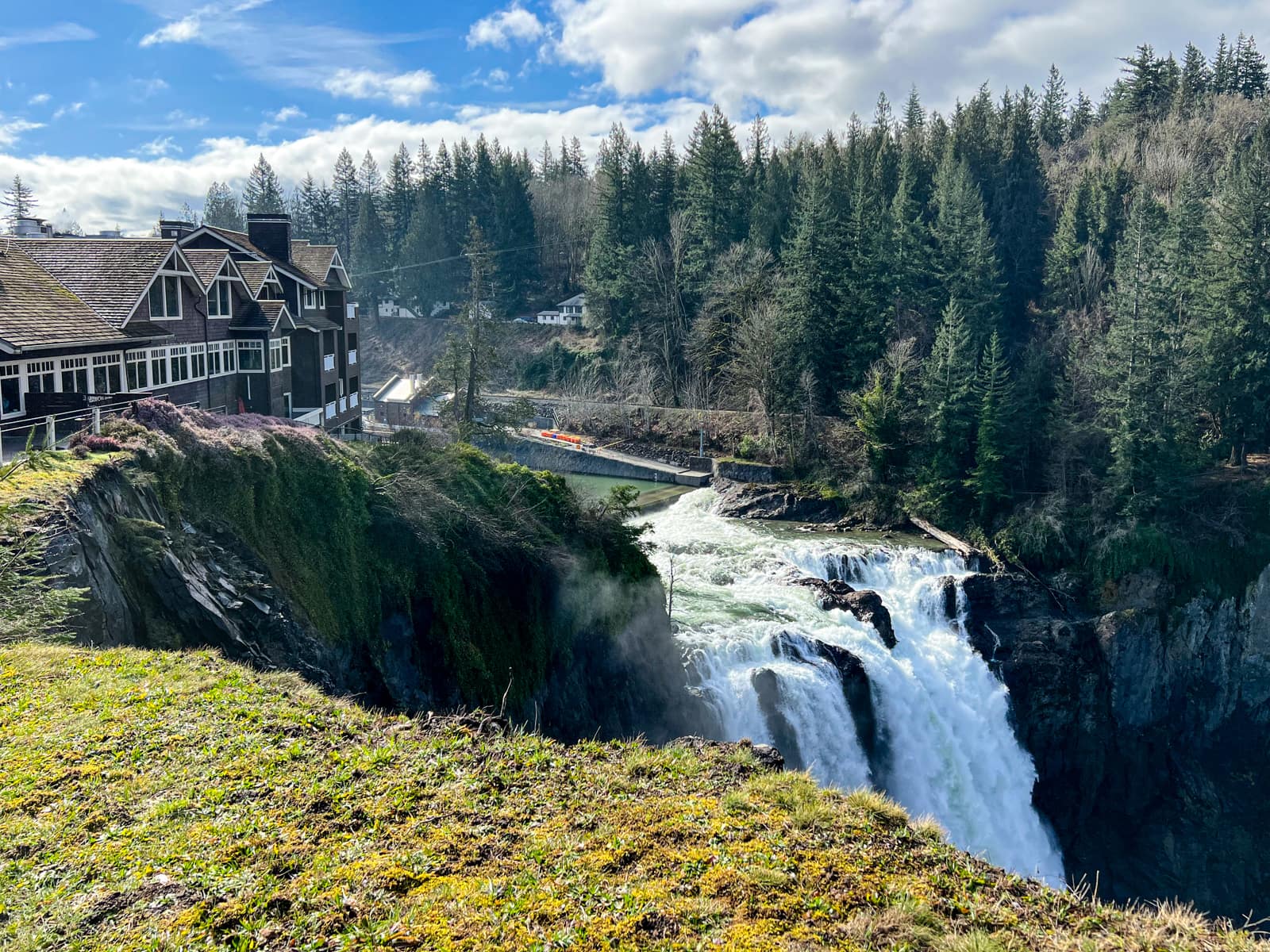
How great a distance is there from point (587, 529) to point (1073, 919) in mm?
16762

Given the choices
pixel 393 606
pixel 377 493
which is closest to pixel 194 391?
pixel 377 493

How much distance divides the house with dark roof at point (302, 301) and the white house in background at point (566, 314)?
3584cm

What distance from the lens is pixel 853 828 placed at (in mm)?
8305

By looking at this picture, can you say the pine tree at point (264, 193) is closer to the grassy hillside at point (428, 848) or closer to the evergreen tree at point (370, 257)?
the evergreen tree at point (370, 257)

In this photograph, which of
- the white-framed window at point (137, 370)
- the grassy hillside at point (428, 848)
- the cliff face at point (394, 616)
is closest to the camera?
the grassy hillside at point (428, 848)

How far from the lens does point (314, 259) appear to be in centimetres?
3625

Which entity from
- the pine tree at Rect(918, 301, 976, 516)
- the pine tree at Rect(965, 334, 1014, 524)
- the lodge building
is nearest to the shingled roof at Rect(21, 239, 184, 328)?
the lodge building

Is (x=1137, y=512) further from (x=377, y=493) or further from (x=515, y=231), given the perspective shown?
(x=515, y=231)

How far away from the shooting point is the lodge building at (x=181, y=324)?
18.8m

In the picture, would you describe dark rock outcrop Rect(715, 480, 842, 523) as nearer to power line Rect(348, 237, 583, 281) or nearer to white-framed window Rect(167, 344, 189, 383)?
white-framed window Rect(167, 344, 189, 383)

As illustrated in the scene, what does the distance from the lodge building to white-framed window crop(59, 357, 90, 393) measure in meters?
0.04

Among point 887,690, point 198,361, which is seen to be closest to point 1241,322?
point 887,690

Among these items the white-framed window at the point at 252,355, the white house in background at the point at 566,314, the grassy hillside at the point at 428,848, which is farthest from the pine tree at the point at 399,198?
the grassy hillside at the point at 428,848

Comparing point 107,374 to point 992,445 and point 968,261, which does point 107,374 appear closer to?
point 992,445
